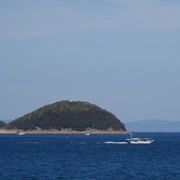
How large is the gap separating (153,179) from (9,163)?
121 ft

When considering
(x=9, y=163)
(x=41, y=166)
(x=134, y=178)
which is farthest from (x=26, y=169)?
(x=134, y=178)

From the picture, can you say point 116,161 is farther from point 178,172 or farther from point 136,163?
point 178,172

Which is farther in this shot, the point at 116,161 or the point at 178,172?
the point at 116,161

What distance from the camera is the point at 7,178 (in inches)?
3474

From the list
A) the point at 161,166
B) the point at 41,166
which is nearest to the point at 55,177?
the point at 41,166

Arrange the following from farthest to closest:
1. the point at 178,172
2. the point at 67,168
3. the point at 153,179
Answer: the point at 67,168 → the point at 178,172 → the point at 153,179

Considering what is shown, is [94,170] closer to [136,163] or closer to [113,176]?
[113,176]

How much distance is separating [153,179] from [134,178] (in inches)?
104

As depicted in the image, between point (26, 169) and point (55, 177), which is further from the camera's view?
point (26, 169)

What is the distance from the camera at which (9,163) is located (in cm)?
11694

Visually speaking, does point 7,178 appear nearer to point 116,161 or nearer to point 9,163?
point 9,163

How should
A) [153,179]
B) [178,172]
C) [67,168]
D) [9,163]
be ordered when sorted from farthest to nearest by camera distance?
[9,163]
[67,168]
[178,172]
[153,179]

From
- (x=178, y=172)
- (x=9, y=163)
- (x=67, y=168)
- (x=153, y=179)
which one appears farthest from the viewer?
(x=9, y=163)

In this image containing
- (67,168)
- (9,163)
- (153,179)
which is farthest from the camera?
(9,163)
